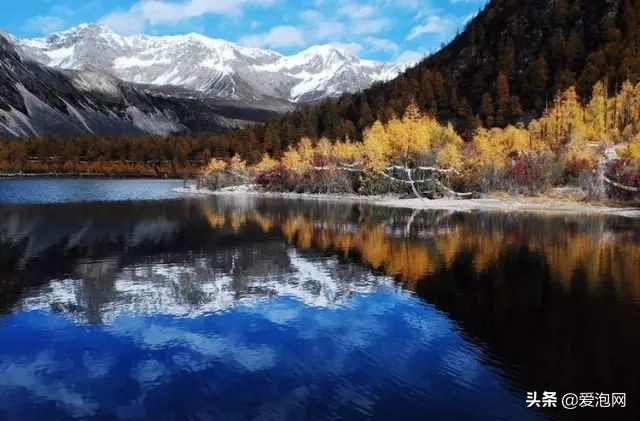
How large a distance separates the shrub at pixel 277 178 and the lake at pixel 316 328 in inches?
3211

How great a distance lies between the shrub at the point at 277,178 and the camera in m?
124

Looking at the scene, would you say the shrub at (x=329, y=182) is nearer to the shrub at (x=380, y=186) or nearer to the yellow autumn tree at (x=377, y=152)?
the shrub at (x=380, y=186)

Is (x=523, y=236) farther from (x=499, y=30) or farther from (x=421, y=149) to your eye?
(x=499, y=30)

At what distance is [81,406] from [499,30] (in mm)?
208045

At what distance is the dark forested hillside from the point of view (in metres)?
144

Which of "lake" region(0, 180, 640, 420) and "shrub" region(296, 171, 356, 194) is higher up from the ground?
"shrub" region(296, 171, 356, 194)

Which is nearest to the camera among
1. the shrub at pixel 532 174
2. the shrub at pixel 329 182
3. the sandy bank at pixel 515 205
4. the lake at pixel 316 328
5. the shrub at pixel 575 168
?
the lake at pixel 316 328

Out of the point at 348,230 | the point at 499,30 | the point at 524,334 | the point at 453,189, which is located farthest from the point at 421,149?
the point at 499,30

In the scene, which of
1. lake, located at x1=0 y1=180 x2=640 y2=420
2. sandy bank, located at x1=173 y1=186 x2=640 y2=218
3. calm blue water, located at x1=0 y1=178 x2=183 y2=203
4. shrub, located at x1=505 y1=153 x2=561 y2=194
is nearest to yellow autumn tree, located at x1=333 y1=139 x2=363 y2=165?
sandy bank, located at x1=173 y1=186 x2=640 y2=218

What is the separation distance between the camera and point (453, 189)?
9756 centimetres

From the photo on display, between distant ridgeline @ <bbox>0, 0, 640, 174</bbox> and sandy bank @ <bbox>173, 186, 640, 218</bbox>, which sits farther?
distant ridgeline @ <bbox>0, 0, 640, 174</bbox>

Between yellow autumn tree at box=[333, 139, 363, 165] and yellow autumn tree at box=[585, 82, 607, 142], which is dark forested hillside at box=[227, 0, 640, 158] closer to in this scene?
yellow autumn tree at box=[585, 82, 607, 142]

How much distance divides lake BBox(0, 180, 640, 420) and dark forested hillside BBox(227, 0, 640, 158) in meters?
112

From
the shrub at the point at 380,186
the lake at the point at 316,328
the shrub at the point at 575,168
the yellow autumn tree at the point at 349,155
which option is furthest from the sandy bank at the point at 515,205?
the lake at the point at 316,328
